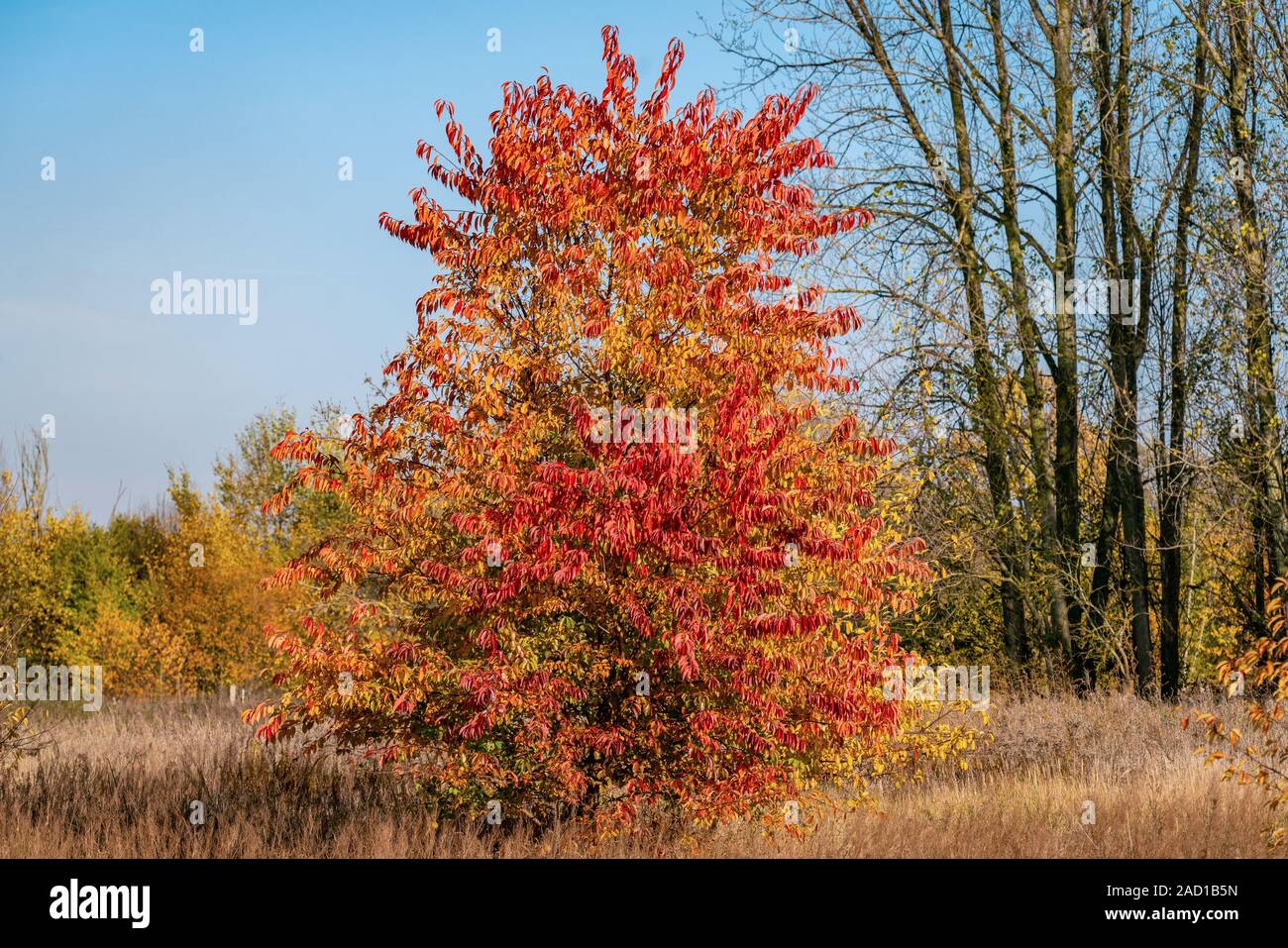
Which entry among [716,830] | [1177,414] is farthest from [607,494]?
[1177,414]

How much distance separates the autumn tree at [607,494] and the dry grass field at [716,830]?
0.57m

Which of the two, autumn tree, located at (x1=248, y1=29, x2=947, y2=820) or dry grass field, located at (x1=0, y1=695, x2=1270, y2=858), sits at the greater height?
autumn tree, located at (x1=248, y1=29, x2=947, y2=820)

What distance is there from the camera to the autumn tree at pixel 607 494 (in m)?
8.31

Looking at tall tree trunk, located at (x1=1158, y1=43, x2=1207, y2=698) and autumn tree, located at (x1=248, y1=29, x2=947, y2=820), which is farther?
tall tree trunk, located at (x1=1158, y1=43, x2=1207, y2=698)

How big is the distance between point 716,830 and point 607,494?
10.1 ft

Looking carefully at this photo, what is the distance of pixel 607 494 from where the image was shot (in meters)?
8.16

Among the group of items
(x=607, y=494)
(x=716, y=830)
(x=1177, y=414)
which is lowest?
(x=716, y=830)

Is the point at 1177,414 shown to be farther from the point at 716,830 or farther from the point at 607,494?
the point at 607,494

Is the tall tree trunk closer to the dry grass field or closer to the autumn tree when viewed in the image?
the dry grass field

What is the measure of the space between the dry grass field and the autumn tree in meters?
0.57

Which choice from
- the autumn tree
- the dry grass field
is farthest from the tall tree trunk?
the autumn tree

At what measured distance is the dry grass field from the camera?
29.2 ft
